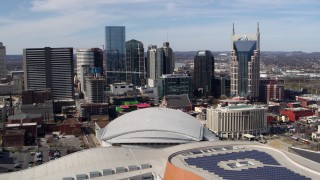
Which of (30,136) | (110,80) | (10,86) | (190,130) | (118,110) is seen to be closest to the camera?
(190,130)

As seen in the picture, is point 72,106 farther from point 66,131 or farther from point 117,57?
point 117,57

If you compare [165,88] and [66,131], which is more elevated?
[165,88]

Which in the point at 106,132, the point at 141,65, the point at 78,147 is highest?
the point at 141,65

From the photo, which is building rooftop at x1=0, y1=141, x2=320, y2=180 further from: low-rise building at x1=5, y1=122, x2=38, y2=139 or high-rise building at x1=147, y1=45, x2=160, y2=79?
high-rise building at x1=147, y1=45, x2=160, y2=79

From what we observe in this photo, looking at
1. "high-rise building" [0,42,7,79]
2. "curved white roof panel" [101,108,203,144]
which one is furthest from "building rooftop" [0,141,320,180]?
"high-rise building" [0,42,7,79]

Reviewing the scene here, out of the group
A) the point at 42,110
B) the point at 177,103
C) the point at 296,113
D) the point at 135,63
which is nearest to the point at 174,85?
the point at 177,103

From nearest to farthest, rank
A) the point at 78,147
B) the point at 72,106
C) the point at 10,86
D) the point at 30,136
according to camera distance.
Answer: the point at 78,147, the point at 30,136, the point at 72,106, the point at 10,86

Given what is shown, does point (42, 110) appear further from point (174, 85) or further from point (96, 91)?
point (174, 85)

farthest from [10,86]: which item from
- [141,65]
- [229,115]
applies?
[229,115]
